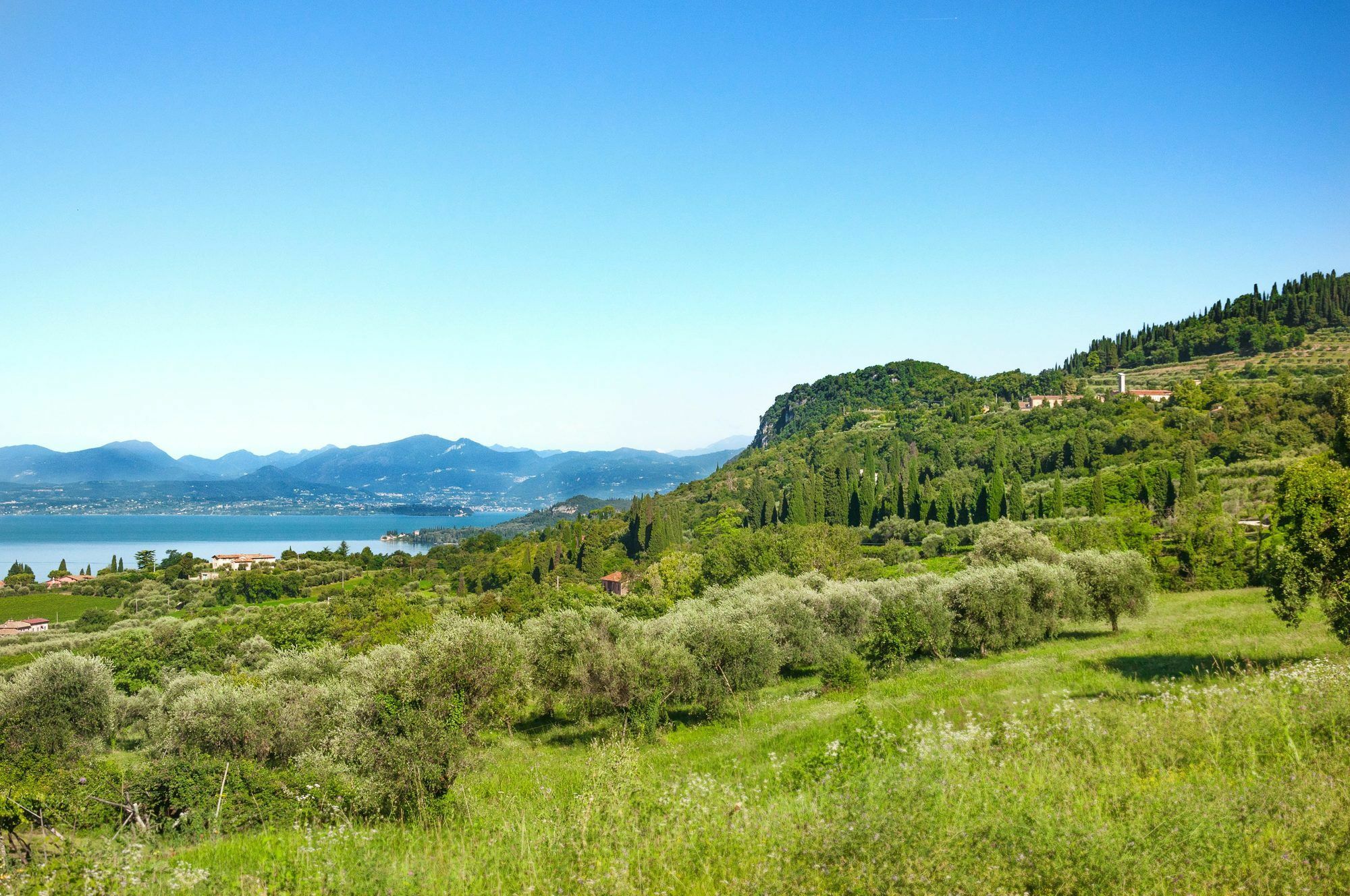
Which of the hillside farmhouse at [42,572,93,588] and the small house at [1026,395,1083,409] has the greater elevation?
the small house at [1026,395,1083,409]

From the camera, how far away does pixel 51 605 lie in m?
91.7

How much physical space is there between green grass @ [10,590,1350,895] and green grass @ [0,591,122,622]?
101m

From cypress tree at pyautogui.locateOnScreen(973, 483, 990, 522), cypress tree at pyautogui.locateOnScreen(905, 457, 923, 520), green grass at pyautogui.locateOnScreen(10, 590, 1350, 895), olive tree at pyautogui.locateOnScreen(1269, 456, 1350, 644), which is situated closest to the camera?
green grass at pyautogui.locateOnScreen(10, 590, 1350, 895)

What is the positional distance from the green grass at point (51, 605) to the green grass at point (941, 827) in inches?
3975

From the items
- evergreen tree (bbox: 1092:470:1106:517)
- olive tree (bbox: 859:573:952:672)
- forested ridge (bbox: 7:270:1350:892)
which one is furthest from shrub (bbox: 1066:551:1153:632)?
evergreen tree (bbox: 1092:470:1106:517)

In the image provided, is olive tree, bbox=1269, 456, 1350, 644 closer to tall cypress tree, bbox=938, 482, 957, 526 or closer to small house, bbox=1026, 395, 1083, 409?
tall cypress tree, bbox=938, 482, 957, 526

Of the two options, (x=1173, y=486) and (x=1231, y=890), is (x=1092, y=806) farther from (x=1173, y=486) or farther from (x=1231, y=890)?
(x=1173, y=486)

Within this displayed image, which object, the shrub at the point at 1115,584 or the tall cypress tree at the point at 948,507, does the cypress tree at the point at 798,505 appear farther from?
the shrub at the point at 1115,584

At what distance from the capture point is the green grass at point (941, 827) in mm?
4695

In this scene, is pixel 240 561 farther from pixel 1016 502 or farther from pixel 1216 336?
pixel 1216 336

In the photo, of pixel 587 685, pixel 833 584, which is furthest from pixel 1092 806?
pixel 833 584

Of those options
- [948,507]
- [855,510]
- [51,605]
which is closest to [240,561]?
[51,605]

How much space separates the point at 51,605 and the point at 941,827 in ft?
397

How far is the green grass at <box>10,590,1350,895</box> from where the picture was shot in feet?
15.4
